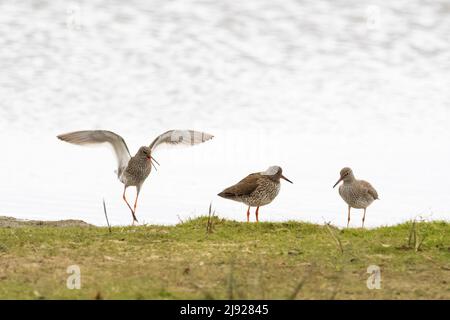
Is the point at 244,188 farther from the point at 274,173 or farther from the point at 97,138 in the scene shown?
the point at 97,138

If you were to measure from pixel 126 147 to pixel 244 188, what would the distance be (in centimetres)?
235

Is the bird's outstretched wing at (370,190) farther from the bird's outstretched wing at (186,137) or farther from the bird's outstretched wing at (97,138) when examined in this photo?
the bird's outstretched wing at (97,138)

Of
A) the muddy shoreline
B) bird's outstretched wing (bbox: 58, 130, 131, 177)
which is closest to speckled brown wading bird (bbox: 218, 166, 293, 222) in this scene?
bird's outstretched wing (bbox: 58, 130, 131, 177)

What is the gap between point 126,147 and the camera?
15.8 meters

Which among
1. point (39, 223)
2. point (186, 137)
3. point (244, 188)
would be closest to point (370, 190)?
point (244, 188)

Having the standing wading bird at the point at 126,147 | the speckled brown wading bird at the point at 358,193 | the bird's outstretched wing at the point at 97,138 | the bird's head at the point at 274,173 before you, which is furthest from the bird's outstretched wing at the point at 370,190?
the bird's outstretched wing at the point at 97,138

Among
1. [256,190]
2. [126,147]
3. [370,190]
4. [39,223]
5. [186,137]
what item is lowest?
[39,223]

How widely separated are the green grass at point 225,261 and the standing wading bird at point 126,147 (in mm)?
1870

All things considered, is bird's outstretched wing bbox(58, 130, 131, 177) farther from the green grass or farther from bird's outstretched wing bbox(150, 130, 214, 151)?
the green grass

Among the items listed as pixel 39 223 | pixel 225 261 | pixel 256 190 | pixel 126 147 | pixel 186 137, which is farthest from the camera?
pixel 126 147

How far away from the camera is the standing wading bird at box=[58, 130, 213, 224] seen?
15.1 metres

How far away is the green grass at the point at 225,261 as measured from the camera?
31.8 ft

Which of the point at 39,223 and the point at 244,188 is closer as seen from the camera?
the point at 244,188

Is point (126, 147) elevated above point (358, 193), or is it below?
above
